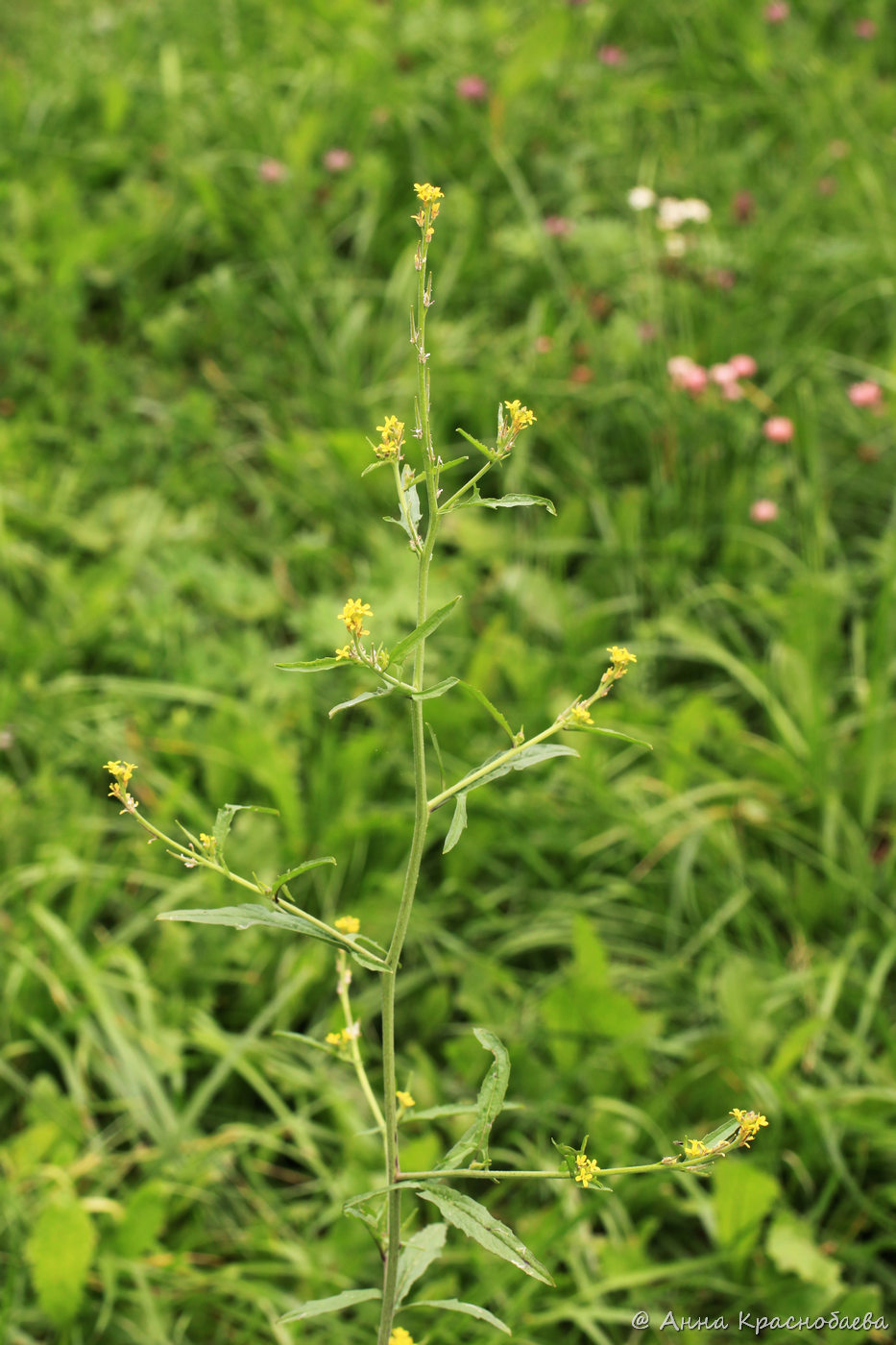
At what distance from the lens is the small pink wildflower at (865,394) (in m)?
2.58

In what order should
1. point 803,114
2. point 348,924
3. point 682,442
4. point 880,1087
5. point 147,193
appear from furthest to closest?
point 803,114 → point 147,193 → point 682,442 → point 880,1087 → point 348,924

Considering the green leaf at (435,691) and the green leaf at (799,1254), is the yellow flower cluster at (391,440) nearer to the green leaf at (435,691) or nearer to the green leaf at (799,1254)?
the green leaf at (435,691)

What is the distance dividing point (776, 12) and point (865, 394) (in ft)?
5.92

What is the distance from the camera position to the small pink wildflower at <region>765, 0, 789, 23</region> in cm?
357

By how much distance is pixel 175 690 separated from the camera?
86.2 inches

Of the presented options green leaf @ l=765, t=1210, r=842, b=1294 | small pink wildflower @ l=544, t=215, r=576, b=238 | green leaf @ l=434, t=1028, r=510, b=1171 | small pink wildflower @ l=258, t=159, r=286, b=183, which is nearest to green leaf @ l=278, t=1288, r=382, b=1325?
green leaf @ l=434, t=1028, r=510, b=1171

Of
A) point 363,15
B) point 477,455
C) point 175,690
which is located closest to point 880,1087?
point 175,690

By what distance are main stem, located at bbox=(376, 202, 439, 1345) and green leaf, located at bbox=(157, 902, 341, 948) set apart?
58 millimetres

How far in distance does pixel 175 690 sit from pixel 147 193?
179 centimetres

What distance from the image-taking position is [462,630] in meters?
2.40

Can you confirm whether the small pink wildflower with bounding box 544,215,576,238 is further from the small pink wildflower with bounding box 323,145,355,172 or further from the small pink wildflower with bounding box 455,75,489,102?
the small pink wildflower with bounding box 323,145,355,172

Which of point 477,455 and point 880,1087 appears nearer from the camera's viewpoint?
point 880,1087

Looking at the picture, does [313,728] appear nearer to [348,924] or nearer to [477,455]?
[477,455]

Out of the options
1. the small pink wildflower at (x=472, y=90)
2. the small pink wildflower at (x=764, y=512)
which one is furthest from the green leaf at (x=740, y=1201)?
the small pink wildflower at (x=472, y=90)
